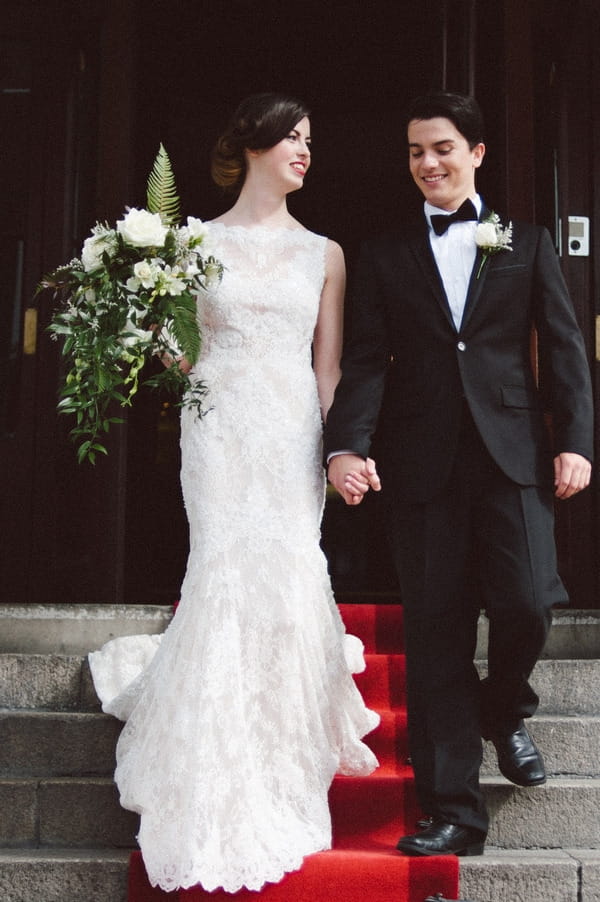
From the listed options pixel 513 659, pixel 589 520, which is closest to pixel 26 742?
pixel 513 659

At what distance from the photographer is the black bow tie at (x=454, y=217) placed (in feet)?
10.4

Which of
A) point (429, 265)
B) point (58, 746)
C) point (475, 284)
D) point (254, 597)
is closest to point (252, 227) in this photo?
point (429, 265)

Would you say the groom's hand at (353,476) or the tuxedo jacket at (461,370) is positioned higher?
the tuxedo jacket at (461,370)

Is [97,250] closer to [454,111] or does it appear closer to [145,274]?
[145,274]

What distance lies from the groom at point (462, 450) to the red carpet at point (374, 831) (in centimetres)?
9

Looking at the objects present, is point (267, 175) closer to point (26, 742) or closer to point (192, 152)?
point (26, 742)

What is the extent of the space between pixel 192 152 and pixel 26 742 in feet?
18.9

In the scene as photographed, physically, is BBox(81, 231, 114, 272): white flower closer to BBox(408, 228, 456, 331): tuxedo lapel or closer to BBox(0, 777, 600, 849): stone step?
BBox(408, 228, 456, 331): tuxedo lapel

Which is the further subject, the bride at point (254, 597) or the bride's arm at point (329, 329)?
the bride's arm at point (329, 329)

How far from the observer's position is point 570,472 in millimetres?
3010

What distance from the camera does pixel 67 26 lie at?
5445 millimetres

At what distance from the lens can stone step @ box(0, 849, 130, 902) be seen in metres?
3.07

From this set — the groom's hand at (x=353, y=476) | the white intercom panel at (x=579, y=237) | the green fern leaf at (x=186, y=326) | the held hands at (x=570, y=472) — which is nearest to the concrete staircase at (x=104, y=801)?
the held hands at (x=570, y=472)

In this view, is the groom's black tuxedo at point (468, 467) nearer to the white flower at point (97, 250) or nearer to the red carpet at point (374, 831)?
the red carpet at point (374, 831)
